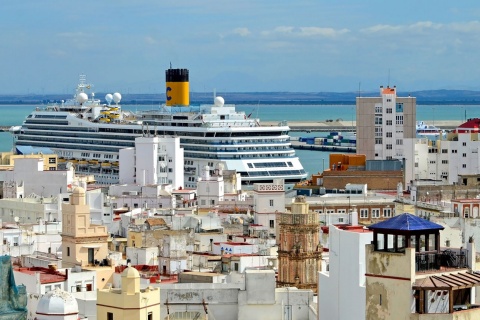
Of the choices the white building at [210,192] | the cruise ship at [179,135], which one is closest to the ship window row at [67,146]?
the cruise ship at [179,135]

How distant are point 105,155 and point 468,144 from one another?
32.2m

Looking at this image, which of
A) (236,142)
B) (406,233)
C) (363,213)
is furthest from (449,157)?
(406,233)

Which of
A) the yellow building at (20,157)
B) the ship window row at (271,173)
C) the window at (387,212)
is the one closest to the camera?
the window at (387,212)

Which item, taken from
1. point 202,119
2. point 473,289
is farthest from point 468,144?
point 473,289

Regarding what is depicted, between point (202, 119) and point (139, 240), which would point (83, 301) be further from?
point (202, 119)

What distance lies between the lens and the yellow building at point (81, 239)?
3722 centimetres

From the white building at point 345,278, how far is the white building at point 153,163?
181ft

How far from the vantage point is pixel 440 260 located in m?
17.1

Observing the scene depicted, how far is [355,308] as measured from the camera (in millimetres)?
24250

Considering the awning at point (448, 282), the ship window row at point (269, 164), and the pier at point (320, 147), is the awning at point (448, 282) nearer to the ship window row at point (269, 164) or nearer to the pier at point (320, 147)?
the ship window row at point (269, 164)

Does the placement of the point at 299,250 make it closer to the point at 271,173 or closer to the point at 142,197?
the point at 142,197

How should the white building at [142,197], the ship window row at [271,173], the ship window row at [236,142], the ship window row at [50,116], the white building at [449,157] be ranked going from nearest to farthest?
the white building at [142,197] < the white building at [449,157] < the ship window row at [271,173] < the ship window row at [236,142] < the ship window row at [50,116]

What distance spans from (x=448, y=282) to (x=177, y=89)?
96165 millimetres

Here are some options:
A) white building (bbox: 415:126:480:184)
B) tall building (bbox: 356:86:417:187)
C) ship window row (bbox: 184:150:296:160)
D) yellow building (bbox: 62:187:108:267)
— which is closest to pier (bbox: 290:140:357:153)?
ship window row (bbox: 184:150:296:160)
